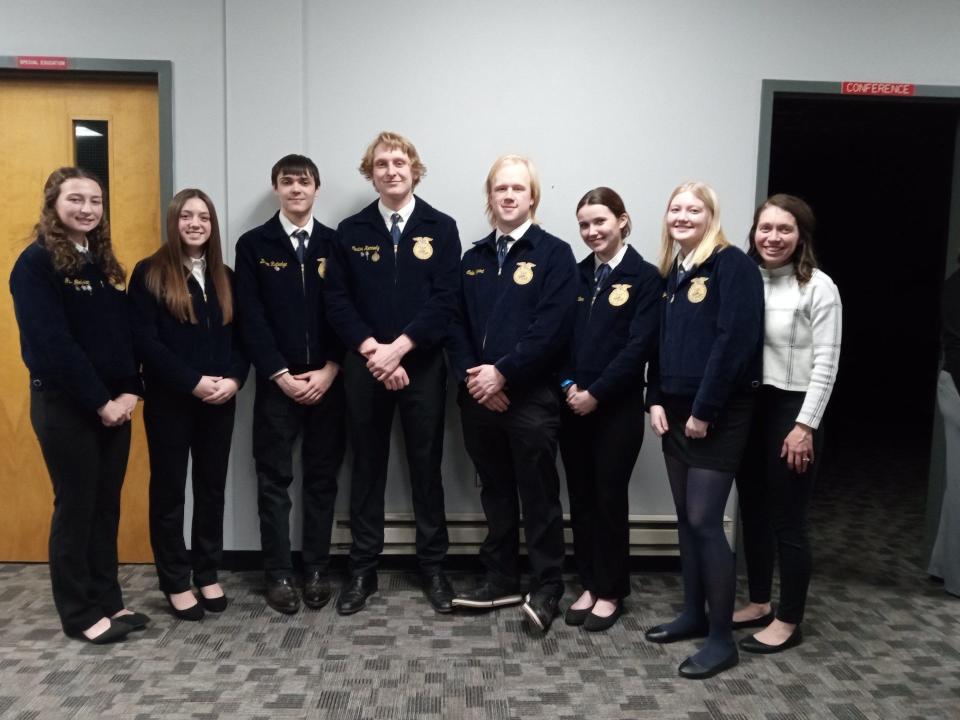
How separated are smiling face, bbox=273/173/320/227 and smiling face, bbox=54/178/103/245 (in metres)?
0.55

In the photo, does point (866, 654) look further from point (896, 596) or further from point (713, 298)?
point (713, 298)

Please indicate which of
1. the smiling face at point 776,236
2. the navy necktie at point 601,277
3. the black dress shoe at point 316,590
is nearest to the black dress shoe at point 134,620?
the black dress shoe at point 316,590

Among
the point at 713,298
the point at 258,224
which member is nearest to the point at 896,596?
the point at 713,298

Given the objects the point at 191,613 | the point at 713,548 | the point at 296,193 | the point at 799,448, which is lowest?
the point at 191,613

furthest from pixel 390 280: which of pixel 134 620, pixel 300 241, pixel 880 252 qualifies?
pixel 880 252

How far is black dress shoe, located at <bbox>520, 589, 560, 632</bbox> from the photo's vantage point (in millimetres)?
2283

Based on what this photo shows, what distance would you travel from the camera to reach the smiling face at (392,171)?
2443 mm

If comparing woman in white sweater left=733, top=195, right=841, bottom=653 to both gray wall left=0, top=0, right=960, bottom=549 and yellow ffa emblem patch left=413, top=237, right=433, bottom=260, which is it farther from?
yellow ffa emblem patch left=413, top=237, right=433, bottom=260

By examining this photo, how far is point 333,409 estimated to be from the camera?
8.41 feet

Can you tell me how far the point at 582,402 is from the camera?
7.51ft

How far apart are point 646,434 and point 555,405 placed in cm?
62

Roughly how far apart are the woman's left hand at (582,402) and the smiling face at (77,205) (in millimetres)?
1504

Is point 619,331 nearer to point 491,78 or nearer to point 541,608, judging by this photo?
point 541,608

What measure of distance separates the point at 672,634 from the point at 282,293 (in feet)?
5.34
